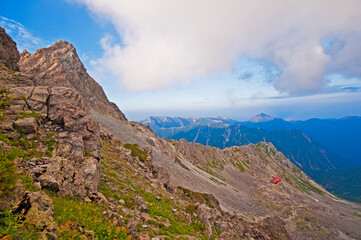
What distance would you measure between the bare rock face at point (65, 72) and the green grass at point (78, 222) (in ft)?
315

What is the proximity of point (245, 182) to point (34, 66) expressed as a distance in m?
159

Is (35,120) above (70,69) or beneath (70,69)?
beneath

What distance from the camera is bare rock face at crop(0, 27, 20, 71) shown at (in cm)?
3055

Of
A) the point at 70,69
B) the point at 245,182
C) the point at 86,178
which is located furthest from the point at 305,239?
A: the point at 70,69

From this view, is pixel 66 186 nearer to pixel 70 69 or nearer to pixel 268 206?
pixel 268 206

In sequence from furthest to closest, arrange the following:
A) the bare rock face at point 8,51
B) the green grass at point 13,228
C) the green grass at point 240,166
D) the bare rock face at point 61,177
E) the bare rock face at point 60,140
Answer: the green grass at point 240,166 → the bare rock face at point 8,51 → the bare rock face at point 60,140 → the bare rock face at point 61,177 → the green grass at point 13,228

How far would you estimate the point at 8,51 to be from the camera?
105ft

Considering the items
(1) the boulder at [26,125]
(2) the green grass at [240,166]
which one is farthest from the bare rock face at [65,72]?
(2) the green grass at [240,166]

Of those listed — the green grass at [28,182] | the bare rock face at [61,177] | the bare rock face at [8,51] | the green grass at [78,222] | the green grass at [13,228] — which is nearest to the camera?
the green grass at [13,228]

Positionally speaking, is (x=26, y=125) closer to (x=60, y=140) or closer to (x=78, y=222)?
(x=60, y=140)

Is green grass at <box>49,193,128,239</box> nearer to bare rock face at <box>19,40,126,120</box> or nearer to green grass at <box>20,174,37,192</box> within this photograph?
green grass at <box>20,174,37,192</box>

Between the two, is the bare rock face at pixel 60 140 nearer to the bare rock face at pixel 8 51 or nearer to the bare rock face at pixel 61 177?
the bare rock face at pixel 61 177

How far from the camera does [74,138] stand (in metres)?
19.2

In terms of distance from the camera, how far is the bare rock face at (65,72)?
92688 mm
